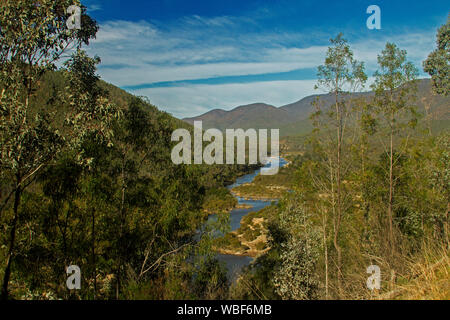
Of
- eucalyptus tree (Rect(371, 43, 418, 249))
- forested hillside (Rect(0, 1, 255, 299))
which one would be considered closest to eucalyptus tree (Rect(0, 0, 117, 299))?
forested hillside (Rect(0, 1, 255, 299))

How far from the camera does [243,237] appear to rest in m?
36.7

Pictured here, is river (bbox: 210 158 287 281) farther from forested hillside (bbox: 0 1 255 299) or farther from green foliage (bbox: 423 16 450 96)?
green foliage (bbox: 423 16 450 96)

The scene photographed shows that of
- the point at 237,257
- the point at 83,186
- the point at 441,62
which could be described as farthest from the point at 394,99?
the point at 237,257

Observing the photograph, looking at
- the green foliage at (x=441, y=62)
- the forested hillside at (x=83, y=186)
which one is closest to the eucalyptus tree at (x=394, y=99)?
the green foliage at (x=441, y=62)

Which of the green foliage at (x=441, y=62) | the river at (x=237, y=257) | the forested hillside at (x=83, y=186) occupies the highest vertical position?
the green foliage at (x=441, y=62)

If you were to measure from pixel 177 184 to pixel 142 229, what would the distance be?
2.19 metres

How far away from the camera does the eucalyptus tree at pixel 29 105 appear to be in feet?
19.3

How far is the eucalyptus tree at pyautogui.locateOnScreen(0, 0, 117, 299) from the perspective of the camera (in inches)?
232

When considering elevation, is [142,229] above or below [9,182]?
below

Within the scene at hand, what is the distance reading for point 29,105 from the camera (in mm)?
6723

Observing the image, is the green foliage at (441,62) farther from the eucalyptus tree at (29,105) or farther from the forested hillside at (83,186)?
the eucalyptus tree at (29,105)

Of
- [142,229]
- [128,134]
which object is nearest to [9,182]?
[128,134]
